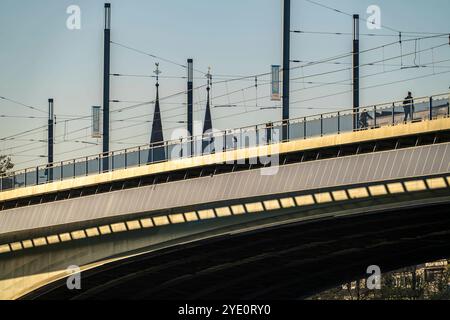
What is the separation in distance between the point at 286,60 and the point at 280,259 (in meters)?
18.0

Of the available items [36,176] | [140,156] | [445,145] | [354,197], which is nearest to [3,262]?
[36,176]

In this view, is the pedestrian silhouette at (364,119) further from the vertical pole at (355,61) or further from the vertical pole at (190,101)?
the vertical pole at (190,101)

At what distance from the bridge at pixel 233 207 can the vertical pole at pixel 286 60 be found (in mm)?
297

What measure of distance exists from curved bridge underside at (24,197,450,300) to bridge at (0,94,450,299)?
0.14 m

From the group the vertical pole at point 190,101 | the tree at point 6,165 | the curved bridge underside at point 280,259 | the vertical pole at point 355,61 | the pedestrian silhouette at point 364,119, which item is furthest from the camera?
the tree at point 6,165

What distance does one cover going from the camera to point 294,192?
2063 inches

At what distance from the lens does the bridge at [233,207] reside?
1953 inches

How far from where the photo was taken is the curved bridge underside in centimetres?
5794

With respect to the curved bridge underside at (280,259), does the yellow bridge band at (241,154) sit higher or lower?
higher


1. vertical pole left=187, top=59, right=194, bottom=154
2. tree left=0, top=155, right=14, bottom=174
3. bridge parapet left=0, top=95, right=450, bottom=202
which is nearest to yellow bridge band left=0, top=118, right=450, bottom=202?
bridge parapet left=0, top=95, right=450, bottom=202

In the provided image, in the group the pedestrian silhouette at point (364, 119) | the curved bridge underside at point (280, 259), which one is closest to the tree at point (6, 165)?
the curved bridge underside at point (280, 259)

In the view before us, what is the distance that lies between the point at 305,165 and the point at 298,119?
88.0 inches

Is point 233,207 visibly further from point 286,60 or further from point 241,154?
point 286,60

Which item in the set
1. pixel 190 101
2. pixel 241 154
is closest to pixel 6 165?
pixel 190 101
